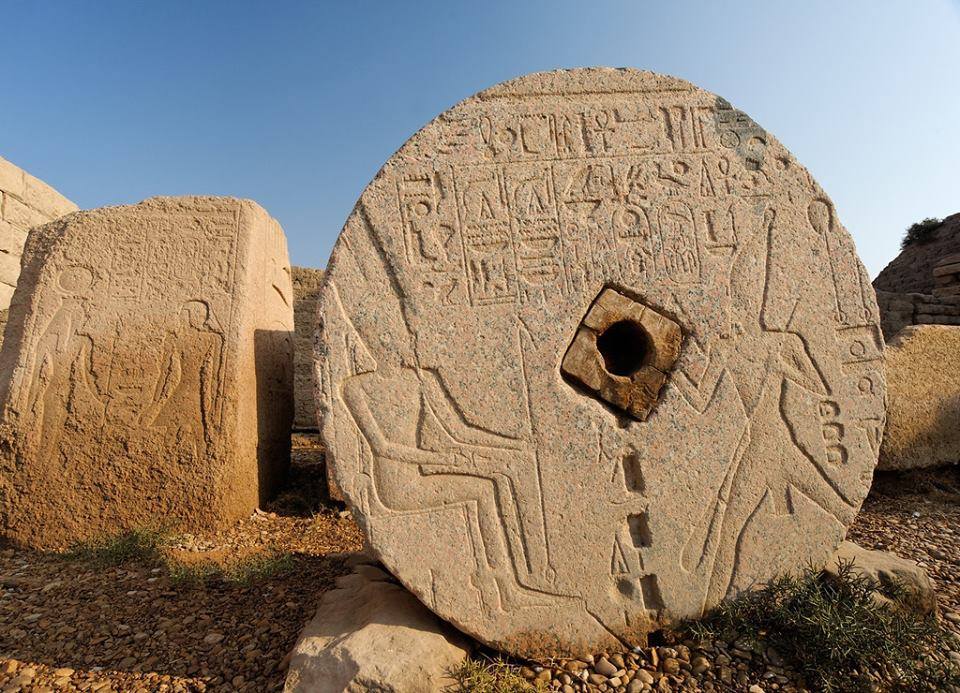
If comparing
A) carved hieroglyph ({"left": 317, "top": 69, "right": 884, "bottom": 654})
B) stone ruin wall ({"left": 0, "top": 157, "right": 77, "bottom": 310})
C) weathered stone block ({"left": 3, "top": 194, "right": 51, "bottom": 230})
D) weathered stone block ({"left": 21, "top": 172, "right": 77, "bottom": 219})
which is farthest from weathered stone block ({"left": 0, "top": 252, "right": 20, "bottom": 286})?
carved hieroglyph ({"left": 317, "top": 69, "right": 884, "bottom": 654})

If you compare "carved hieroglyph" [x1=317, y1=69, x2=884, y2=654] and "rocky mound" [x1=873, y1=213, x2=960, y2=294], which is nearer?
"carved hieroglyph" [x1=317, y1=69, x2=884, y2=654]

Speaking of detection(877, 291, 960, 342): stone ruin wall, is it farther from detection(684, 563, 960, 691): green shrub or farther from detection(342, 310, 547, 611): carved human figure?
detection(342, 310, 547, 611): carved human figure

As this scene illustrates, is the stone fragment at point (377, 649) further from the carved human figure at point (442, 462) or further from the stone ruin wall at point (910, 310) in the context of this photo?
the stone ruin wall at point (910, 310)

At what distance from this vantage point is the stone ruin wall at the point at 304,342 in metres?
6.26

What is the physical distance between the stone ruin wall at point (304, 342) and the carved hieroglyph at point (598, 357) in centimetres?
413

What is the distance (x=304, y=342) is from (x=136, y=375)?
3542mm

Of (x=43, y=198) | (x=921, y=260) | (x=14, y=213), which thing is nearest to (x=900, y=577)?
(x=14, y=213)

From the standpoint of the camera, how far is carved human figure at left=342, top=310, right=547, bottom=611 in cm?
215

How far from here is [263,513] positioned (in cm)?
368

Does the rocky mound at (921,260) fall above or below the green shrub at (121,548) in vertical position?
above

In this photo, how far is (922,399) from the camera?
4.24m

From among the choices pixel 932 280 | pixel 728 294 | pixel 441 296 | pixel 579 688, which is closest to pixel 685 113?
pixel 728 294

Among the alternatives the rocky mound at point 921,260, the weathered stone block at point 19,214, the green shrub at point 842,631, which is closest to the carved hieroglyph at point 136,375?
the green shrub at point 842,631

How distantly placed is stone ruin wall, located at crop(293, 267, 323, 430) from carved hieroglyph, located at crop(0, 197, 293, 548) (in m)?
2.49
